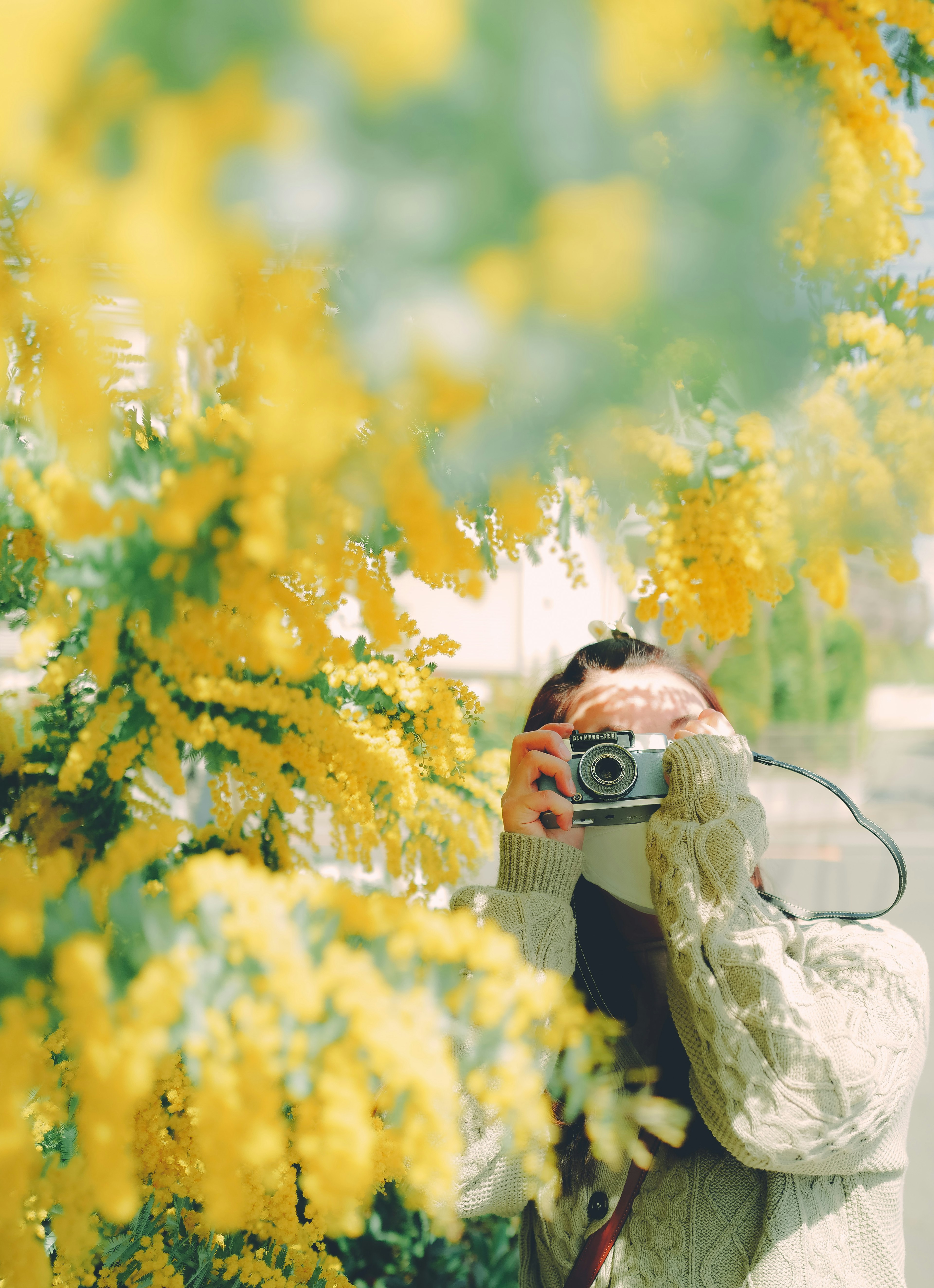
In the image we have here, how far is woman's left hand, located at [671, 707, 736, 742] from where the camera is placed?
1275 mm

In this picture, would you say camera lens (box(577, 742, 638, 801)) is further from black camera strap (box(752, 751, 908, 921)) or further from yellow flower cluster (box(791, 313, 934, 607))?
yellow flower cluster (box(791, 313, 934, 607))

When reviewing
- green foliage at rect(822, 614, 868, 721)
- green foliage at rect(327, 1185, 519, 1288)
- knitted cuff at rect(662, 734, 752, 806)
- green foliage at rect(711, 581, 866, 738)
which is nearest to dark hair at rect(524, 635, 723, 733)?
knitted cuff at rect(662, 734, 752, 806)

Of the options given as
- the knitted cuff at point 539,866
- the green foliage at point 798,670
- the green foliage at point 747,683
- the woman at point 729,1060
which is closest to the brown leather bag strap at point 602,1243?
the woman at point 729,1060

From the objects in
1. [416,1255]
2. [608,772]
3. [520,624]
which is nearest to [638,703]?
[608,772]

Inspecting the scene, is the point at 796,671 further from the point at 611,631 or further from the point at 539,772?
the point at 539,772

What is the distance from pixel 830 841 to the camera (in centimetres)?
827

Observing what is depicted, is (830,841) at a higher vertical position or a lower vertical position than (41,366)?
lower

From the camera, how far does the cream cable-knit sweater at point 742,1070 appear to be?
3.37ft

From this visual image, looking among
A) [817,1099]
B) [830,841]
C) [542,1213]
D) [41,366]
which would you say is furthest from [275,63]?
[830,841]

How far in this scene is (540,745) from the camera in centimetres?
129

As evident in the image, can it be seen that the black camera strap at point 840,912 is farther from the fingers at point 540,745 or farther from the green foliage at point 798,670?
the green foliage at point 798,670

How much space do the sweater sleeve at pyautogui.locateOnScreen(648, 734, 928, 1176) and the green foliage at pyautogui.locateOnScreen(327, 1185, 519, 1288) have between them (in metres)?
1.23

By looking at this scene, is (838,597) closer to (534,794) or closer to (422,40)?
(534,794)

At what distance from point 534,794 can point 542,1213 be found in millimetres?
581
